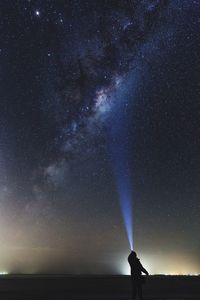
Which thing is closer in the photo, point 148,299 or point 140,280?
point 140,280

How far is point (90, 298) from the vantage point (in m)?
17.6

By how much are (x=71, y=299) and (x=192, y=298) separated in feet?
16.1

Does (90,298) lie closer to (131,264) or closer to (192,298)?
(131,264)

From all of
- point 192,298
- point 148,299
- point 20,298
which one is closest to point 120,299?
point 148,299

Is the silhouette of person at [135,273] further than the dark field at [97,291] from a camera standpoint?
No

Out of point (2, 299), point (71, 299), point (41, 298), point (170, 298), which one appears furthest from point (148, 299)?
point (2, 299)

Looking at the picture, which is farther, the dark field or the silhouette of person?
the dark field

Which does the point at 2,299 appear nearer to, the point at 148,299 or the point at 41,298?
the point at 41,298

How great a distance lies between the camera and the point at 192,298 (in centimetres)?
1672

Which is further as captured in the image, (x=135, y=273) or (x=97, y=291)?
(x=97, y=291)

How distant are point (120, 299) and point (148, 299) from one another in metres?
1.13

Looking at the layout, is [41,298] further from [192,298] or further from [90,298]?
[192,298]

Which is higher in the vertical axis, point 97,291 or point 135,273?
point 97,291

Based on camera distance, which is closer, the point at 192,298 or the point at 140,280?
the point at 140,280
